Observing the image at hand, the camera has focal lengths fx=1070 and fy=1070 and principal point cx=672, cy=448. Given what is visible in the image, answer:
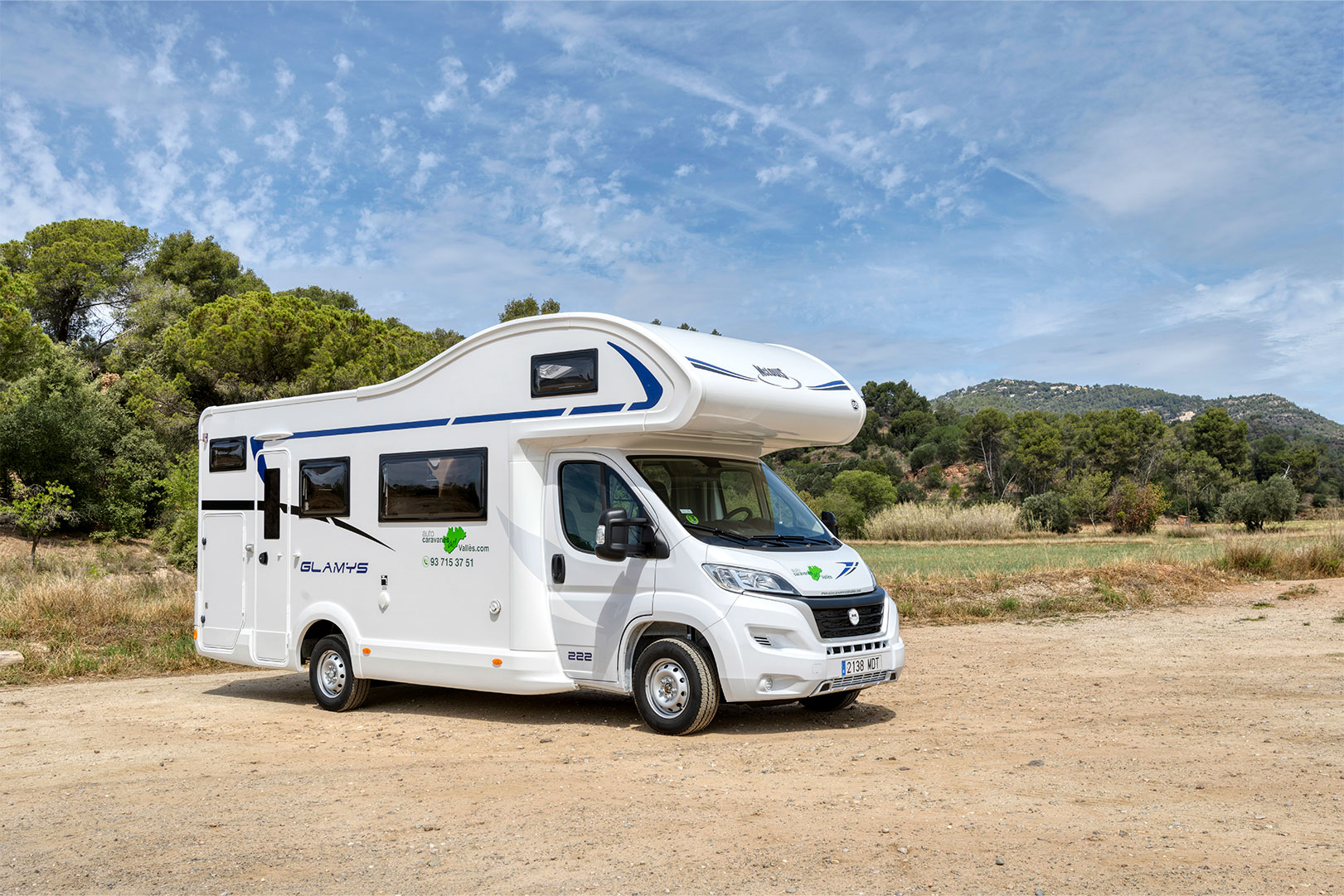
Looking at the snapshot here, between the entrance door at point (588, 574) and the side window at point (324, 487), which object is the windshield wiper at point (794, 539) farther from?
the side window at point (324, 487)

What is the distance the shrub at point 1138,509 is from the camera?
5188 centimetres

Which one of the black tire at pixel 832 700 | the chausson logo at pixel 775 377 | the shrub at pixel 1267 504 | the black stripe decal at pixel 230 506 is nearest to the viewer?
the chausson logo at pixel 775 377

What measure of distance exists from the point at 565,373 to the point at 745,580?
2.32 m

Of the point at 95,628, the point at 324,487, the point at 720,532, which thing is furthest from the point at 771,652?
the point at 95,628

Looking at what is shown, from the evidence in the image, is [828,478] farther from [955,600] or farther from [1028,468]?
[955,600]

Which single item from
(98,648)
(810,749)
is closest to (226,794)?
(810,749)

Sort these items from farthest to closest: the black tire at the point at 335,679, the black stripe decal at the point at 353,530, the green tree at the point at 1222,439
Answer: the green tree at the point at 1222,439
the black tire at the point at 335,679
the black stripe decal at the point at 353,530

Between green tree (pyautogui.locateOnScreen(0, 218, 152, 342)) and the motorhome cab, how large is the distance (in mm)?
40923

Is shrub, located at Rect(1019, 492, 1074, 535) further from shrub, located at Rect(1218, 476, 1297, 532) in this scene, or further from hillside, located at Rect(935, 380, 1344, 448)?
hillside, located at Rect(935, 380, 1344, 448)

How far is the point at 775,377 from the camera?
9094 mm

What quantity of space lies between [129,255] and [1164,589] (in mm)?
45152

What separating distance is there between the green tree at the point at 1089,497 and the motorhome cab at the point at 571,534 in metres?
46.1

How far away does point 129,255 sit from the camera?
47906 millimetres

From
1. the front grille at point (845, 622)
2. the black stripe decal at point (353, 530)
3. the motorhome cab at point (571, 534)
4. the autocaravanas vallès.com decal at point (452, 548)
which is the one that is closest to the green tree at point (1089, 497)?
Answer: the front grille at point (845, 622)
